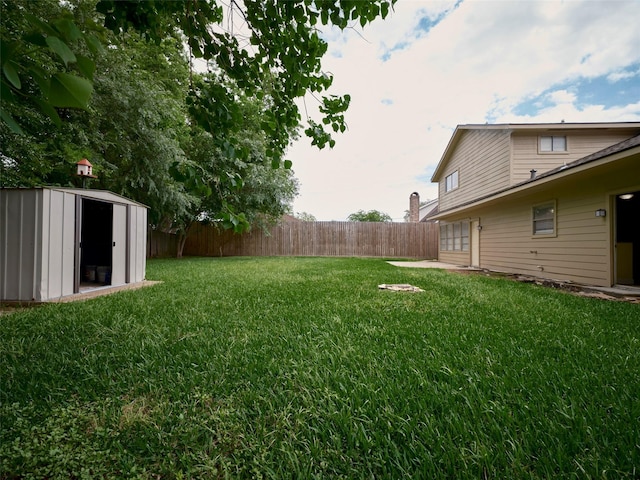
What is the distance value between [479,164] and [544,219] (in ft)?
12.5

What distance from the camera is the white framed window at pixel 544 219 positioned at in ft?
21.6

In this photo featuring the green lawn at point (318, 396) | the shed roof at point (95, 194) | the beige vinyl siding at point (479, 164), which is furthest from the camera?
the beige vinyl siding at point (479, 164)

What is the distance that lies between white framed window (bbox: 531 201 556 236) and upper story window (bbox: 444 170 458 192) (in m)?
4.98

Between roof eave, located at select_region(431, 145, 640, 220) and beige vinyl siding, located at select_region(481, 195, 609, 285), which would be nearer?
roof eave, located at select_region(431, 145, 640, 220)

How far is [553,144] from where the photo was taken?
329 inches

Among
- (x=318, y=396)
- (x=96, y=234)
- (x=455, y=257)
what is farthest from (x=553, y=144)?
(x=96, y=234)

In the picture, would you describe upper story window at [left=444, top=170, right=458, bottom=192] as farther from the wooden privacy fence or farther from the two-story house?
the wooden privacy fence

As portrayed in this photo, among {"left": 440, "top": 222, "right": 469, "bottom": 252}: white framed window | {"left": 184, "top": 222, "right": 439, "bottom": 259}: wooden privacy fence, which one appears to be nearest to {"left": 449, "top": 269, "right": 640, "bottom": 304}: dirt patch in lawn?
{"left": 440, "top": 222, "right": 469, "bottom": 252}: white framed window

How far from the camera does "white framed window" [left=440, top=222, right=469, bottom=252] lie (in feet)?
36.1

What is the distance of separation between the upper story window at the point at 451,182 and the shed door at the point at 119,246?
1184cm

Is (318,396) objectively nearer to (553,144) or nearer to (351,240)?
(553,144)

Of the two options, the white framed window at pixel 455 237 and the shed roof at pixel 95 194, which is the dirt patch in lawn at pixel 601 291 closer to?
the white framed window at pixel 455 237

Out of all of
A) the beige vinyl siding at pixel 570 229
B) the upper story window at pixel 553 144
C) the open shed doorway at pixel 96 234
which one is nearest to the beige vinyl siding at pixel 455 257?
the beige vinyl siding at pixel 570 229

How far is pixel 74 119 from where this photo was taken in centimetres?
690
